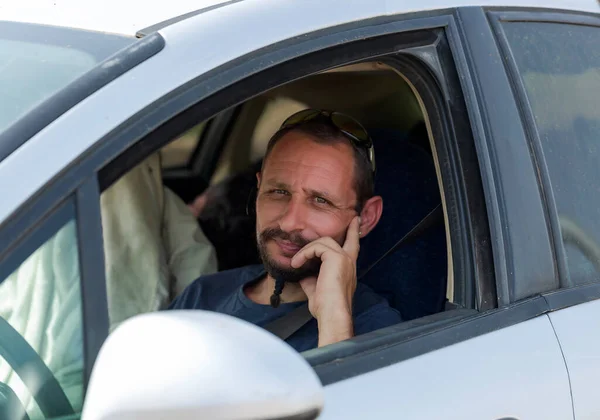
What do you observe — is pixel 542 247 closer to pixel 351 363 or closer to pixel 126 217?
pixel 351 363

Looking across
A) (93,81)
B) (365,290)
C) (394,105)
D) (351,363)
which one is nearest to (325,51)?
(93,81)

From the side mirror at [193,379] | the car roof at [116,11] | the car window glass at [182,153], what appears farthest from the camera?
the car window glass at [182,153]

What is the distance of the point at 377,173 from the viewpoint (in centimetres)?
282

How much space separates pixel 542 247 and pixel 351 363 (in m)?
0.56

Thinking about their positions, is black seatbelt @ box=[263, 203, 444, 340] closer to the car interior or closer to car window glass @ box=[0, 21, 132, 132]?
the car interior

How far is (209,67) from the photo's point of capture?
59.4 inches

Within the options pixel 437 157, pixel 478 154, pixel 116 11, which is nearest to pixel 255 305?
pixel 437 157

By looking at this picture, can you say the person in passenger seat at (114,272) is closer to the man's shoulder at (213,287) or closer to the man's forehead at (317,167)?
the man's shoulder at (213,287)

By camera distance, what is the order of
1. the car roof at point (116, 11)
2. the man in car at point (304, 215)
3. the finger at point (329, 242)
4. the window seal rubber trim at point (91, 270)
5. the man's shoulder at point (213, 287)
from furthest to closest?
the man's shoulder at point (213, 287), the man in car at point (304, 215), the finger at point (329, 242), the car roof at point (116, 11), the window seal rubber trim at point (91, 270)

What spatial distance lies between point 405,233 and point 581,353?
0.86 metres

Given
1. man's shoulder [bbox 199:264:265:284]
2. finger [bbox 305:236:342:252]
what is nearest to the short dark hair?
finger [bbox 305:236:342:252]

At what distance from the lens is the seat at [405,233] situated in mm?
2422

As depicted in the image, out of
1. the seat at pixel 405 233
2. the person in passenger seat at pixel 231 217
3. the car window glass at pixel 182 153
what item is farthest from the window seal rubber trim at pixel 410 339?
the car window glass at pixel 182 153

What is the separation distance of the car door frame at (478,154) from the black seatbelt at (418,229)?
Answer: 19.3 inches
